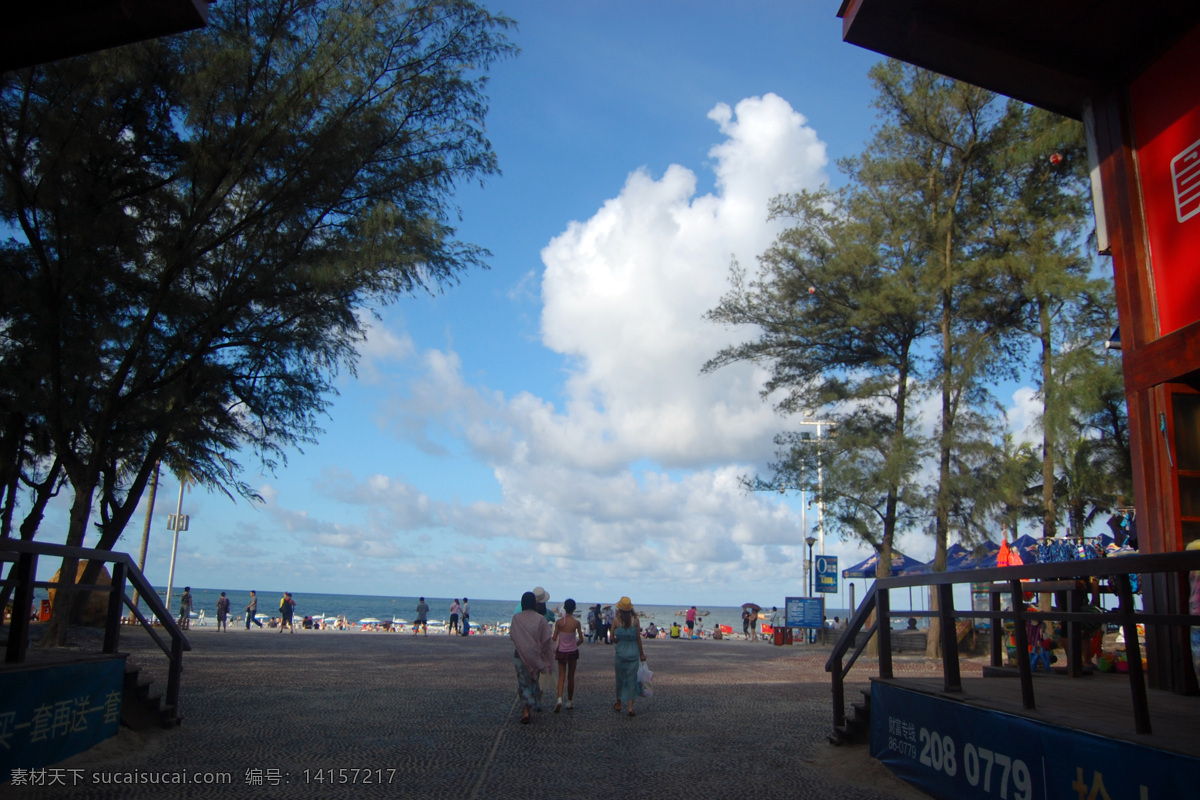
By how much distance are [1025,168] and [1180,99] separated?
13.8m

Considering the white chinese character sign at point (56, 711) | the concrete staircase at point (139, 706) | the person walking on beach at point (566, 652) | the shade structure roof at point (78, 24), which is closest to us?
the white chinese character sign at point (56, 711)

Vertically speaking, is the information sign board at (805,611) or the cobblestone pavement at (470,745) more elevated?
the information sign board at (805,611)

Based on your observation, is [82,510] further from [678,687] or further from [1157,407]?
[1157,407]

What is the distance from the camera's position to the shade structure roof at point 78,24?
7.19 m

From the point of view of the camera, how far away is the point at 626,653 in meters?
10.4

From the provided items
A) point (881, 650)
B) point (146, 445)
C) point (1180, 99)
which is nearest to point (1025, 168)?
point (1180, 99)

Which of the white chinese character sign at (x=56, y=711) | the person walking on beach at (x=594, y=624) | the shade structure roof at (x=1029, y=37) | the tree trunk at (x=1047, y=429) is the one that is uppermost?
the shade structure roof at (x=1029, y=37)

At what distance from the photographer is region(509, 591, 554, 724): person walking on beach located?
9.80 metres

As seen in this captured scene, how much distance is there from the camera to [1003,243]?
68.6ft

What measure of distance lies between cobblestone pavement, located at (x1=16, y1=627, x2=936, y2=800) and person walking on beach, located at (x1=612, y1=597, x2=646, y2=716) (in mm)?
272

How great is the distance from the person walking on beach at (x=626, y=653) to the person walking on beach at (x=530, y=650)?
2.90 ft

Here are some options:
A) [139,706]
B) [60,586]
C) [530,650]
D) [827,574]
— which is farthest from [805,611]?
[60,586]

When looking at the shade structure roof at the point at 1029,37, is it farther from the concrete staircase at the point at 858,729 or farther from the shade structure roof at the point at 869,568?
the shade structure roof at the point at 869,568

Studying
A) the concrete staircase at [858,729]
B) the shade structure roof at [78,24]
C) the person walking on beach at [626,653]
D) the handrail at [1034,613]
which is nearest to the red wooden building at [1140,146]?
the handrail at [1034,613]
